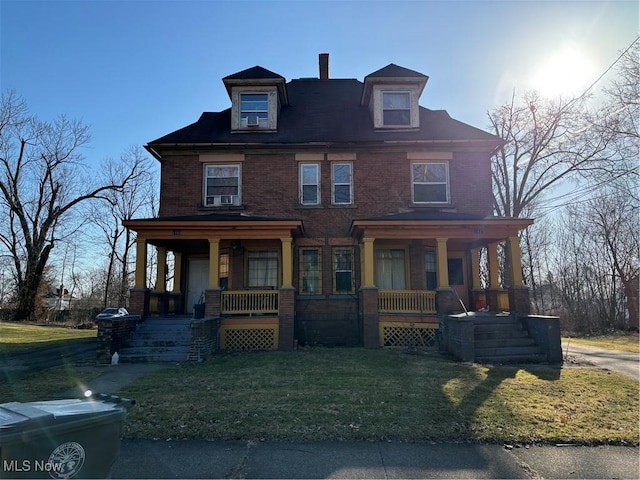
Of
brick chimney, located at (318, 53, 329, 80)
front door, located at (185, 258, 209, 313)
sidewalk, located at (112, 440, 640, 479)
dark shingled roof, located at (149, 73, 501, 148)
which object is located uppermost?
brick chimney, located at (318, 53, 329, 80)

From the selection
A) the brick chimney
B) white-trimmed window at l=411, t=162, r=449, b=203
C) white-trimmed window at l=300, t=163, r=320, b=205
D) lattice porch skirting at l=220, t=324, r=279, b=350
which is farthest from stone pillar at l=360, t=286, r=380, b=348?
the brick chimney

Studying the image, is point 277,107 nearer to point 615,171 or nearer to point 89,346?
point 89,346

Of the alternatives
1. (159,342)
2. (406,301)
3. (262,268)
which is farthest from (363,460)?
(262,268)

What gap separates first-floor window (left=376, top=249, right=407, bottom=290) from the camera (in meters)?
14.8

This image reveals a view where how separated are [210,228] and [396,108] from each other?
8850 mm

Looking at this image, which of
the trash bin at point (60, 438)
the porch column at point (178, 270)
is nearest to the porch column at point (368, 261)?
the porch column at point (178, 270)

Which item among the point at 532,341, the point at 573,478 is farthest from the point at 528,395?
the point at 532,341

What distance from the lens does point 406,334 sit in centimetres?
1259

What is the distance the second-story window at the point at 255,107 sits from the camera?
15.6 metres

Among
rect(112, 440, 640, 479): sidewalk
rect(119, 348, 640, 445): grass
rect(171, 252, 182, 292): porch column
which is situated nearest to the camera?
rect(112, 440, 640, 479): sidewalk

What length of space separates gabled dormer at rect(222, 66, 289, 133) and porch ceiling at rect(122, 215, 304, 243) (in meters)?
4.81

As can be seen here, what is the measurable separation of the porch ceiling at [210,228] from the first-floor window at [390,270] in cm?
393

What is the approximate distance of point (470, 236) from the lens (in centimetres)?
1270
